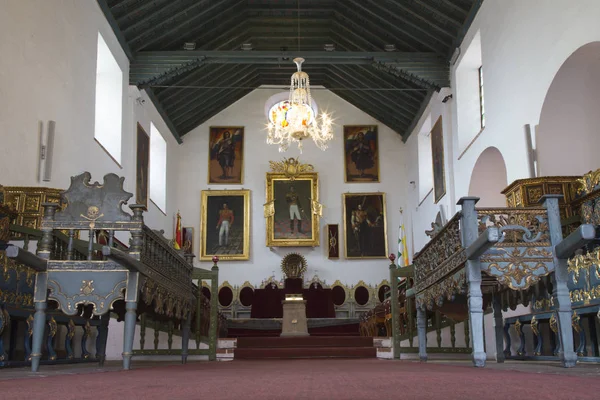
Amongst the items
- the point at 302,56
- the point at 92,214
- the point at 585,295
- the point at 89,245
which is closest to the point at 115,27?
the point at 302,56

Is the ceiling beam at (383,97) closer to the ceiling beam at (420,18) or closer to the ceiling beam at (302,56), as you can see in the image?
the ceiling beam at (302,56)

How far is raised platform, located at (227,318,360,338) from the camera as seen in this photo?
1511 centimetres

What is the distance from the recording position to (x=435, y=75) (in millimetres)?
12914

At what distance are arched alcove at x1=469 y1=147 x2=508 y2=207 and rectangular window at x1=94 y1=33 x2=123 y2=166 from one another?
6.45 meters

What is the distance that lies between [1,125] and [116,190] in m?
3.10

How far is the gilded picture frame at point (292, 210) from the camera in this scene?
17.2m

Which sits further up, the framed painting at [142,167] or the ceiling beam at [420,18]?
the ceiling beam at [420,18]

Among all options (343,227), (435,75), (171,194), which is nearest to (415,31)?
(435,75)

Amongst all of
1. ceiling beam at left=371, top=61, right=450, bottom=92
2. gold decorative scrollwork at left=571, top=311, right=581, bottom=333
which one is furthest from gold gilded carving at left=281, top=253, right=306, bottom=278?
gold decorative scrollwork at left=571, top=311, right=581, bottom=333

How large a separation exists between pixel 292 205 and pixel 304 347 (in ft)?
23.7

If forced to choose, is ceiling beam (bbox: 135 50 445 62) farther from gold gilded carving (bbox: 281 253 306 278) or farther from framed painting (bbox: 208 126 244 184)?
gold gilded carving (bbox: 281 253 306 278)

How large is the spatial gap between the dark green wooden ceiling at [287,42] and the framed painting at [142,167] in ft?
3.55

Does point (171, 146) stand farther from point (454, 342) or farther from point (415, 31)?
point (454, 342)

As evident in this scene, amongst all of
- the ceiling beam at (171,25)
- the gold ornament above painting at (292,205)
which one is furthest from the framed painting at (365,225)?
the ceiling beam at (171,25)
